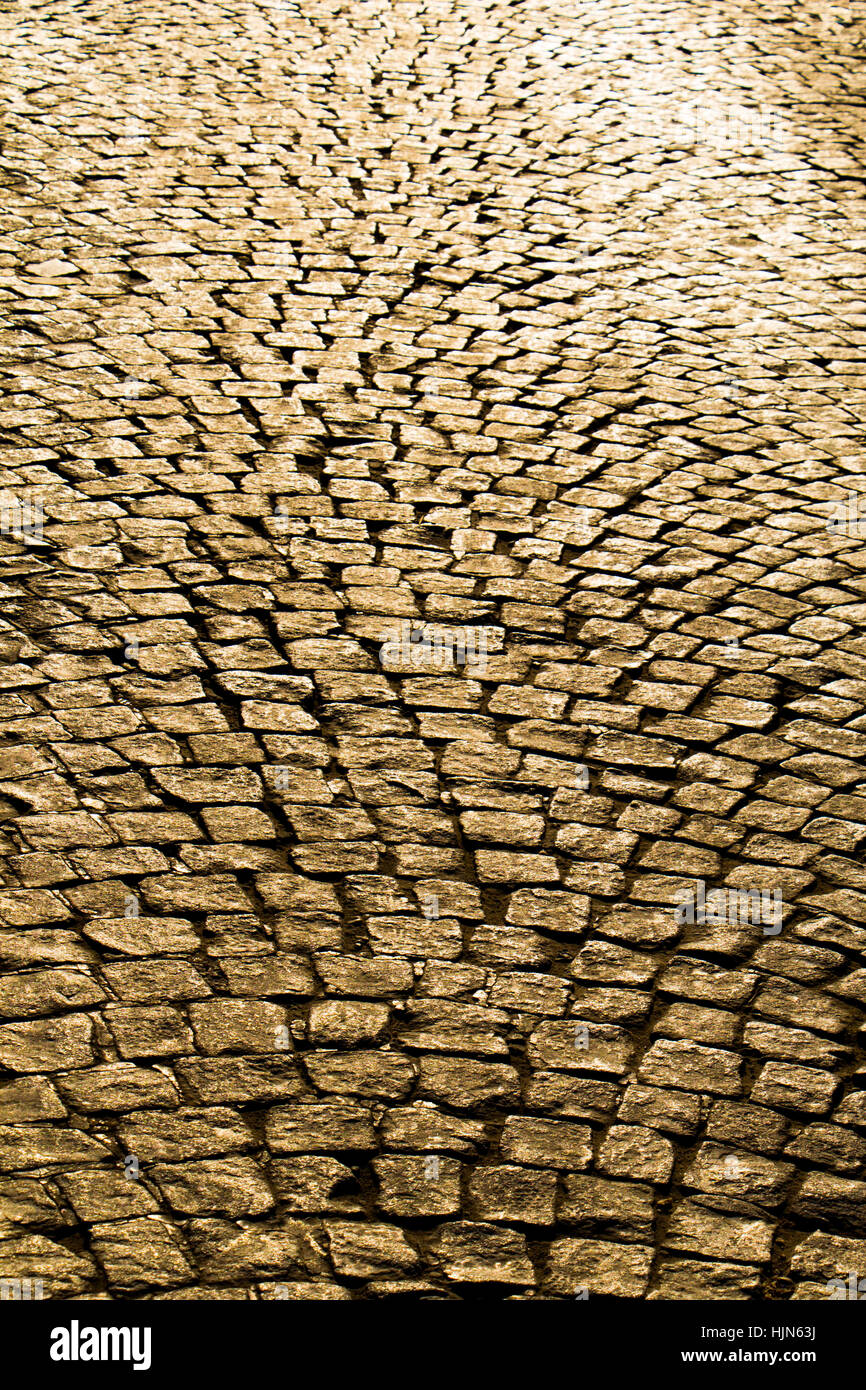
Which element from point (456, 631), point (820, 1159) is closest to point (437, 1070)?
point (820, 1159)

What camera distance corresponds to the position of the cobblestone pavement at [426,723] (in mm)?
3332

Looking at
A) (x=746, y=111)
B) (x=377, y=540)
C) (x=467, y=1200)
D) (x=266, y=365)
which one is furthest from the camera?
(x=746, y=111)

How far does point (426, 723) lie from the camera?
4867mm

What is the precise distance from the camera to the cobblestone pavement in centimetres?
333

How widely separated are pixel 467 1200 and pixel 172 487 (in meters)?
3.62

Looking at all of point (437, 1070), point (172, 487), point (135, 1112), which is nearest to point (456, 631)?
point (172, 487)
